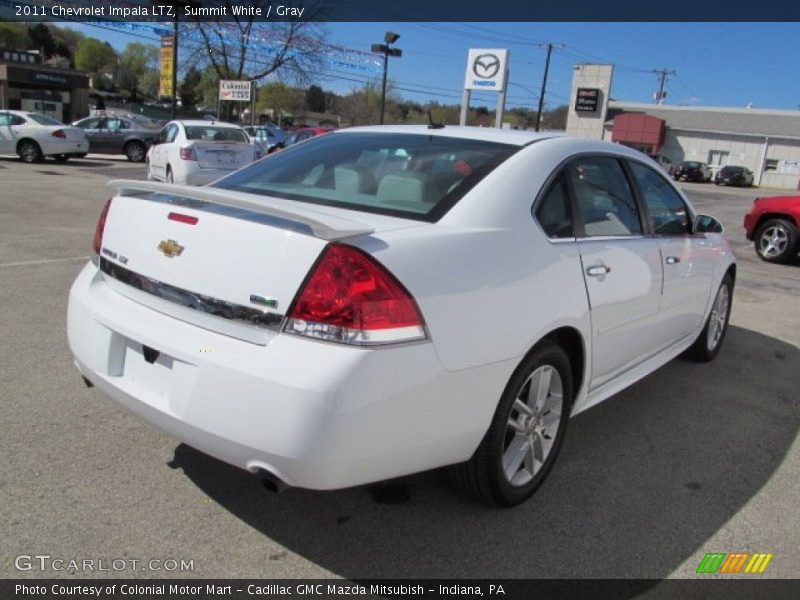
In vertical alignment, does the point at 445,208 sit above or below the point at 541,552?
above

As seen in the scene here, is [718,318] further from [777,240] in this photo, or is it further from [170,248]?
[777,240]

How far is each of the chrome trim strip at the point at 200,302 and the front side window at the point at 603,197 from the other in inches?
65.3

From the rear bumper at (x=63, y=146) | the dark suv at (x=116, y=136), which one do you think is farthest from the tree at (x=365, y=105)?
the rear bumper at (x=63, y=146)

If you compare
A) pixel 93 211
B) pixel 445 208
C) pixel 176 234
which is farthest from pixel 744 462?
pixel 93 211

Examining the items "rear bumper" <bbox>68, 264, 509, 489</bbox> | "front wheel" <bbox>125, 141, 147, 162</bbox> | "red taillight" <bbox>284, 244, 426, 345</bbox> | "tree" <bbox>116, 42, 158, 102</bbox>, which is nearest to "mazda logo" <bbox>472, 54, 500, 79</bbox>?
"front wheel" <bbox>125, 141, 147, 162</bbox>

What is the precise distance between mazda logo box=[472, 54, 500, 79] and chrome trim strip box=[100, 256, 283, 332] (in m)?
21.8

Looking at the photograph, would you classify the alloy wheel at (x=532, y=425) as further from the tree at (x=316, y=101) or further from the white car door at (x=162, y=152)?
the tree at (x=316, y=101)

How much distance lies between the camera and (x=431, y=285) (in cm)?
227

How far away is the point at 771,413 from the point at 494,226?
2783 millimetres

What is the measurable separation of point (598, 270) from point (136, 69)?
143 meters

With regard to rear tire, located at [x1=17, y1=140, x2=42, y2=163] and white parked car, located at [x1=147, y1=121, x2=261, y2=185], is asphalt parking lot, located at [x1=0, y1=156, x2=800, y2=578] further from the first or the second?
rear tire, located at [x1=17, y1=140, x2=42, y2=163]

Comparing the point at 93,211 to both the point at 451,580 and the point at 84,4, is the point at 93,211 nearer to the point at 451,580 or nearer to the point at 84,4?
the point at 451,580

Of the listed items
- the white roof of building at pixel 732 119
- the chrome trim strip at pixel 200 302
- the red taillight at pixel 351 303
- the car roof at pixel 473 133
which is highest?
the white roof of building at pixel 732 119

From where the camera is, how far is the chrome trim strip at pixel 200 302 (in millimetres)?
2191
